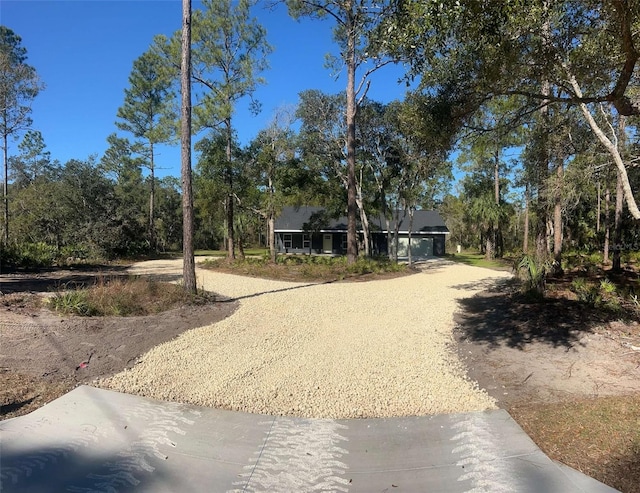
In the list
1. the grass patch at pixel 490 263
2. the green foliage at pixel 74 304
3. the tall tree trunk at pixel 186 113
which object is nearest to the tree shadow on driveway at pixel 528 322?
the tall tree trunk at pixel 186 113

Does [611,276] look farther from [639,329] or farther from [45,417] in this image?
[45,417]

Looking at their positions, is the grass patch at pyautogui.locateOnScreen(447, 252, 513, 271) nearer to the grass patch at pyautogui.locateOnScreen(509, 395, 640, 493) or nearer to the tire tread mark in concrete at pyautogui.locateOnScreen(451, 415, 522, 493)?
the grass patch at pyautogui.locateOnScreen(509, 395, 640, 493)

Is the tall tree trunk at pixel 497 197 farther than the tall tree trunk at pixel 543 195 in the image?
Yes

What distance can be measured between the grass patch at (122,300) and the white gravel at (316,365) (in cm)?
145

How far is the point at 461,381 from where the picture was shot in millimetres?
5117

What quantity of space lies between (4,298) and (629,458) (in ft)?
32.9

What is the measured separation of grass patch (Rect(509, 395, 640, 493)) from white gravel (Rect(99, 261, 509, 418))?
61 centimetres

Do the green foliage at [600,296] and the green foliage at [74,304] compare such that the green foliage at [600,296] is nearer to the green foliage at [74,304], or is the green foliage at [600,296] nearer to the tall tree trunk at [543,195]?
the tall tree trunk at [543,195]

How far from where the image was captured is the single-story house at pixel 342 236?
3541 cm

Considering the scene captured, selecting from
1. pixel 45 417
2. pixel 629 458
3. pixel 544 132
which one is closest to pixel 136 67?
pixel 544 132

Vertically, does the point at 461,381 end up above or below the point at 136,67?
below

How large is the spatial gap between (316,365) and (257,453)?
2261mm

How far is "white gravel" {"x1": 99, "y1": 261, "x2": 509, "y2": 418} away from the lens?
4.45m

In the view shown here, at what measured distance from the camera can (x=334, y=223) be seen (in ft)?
117
